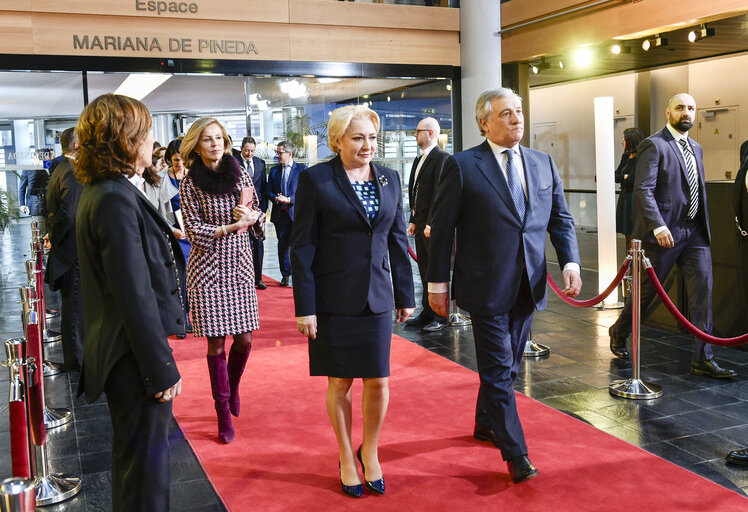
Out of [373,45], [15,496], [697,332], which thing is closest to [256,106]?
[373,45]

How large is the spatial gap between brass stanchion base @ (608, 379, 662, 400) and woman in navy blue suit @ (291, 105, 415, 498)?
2197 mm

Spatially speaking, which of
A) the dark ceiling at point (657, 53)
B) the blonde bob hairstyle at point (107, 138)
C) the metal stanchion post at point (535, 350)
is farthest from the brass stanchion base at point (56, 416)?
the dark ceiling at point (657, 53)

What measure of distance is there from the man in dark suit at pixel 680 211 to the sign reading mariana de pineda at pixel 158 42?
670cm

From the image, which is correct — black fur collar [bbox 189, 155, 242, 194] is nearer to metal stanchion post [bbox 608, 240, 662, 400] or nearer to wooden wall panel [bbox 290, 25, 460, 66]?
metal stanchion post [bbox 608, 240, 662, 400]

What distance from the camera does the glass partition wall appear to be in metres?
10.2

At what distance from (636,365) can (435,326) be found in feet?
8.05

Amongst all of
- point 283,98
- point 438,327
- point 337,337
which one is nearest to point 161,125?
point 283,98

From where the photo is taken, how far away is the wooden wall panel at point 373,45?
1125cm

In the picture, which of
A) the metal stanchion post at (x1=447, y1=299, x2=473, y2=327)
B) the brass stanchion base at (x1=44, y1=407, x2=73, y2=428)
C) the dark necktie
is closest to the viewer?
the dark necktie

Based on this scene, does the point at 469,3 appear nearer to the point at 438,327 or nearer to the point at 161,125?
the point at 438,327

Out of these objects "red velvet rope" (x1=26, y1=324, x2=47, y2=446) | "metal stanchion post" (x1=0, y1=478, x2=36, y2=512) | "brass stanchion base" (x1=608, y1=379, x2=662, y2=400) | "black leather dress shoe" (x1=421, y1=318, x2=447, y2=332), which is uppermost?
"metal stanchion post" (x1=0, y1=478, x2=36, y2=512)

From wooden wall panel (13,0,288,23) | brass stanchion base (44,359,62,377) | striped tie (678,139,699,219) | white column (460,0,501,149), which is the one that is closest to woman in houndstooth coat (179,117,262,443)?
brass stanchion base (44,359,62,377)

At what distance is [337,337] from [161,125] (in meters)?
14.4

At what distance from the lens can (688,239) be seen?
18.7 ft
